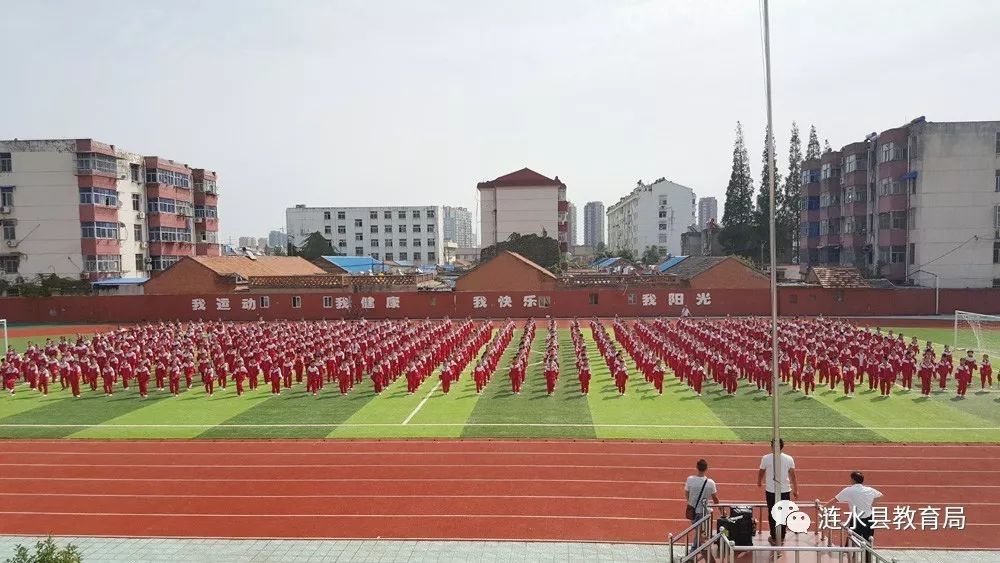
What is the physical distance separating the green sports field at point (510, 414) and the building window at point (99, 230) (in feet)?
92.7

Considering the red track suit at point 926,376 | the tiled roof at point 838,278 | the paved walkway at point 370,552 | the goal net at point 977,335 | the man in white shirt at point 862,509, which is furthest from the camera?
the tiled roof at point 838,278

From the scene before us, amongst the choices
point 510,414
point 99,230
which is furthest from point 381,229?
point 510,414

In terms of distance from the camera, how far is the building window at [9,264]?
42500 mm

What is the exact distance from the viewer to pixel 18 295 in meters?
40.8

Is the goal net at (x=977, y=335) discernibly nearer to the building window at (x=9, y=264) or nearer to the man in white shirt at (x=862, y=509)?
the man in white shirt at (x=862, y=509)

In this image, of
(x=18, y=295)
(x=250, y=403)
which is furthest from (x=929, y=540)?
(x=18, y=295)

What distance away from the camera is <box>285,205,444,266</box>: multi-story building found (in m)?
90.2

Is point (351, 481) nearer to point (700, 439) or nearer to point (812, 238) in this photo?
point (700, 439)

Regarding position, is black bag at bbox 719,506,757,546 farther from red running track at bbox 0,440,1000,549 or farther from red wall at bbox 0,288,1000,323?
red wall at bbox 0,288,1000,323

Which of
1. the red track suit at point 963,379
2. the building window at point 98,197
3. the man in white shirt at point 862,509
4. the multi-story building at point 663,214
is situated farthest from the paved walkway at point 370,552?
the multi-story building at point 663,214

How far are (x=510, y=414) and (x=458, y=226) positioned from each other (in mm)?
150281

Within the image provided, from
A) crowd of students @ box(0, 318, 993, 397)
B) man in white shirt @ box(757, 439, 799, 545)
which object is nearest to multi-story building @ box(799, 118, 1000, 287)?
crowd of students @ box(0, 318, 993, 397)

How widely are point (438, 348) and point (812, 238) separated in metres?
41.8

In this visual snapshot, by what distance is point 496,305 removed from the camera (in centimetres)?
3697
